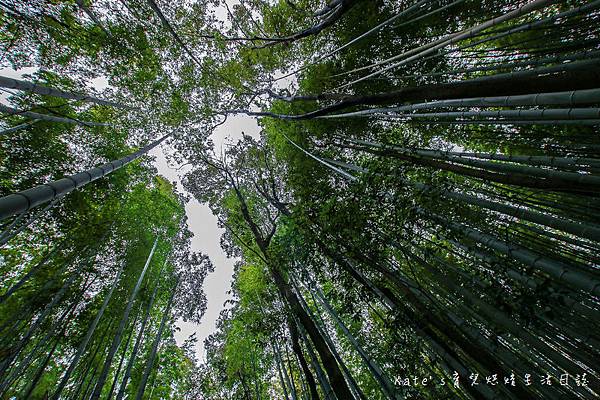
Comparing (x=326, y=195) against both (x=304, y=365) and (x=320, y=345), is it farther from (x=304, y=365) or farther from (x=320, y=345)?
(x=304, y=365)

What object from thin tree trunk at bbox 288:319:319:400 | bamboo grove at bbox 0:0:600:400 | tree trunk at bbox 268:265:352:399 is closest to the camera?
Answer: bamboo grove at bbox 0:0:600:400

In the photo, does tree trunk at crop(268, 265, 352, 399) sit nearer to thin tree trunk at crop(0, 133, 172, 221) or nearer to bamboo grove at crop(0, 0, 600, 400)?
bamboo grove at crop(0, 0, 600, 400)

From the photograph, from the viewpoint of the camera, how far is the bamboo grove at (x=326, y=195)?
2451mm

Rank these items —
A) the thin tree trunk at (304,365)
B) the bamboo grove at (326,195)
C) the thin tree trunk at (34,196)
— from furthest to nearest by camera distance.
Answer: the thin tree trunk at (304,365), the bamboo grove at (326,195), the thin tree trunk at (34,196)

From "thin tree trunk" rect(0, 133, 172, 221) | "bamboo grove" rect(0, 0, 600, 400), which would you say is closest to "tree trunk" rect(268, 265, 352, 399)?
"bamboo grove" rect(0, 0, 600, 400)

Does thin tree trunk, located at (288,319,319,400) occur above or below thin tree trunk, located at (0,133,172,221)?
below

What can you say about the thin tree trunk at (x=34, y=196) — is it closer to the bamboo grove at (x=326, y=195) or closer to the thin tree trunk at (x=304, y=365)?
the bamboo grove at (x=326, y=195)

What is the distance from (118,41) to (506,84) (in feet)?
20.0

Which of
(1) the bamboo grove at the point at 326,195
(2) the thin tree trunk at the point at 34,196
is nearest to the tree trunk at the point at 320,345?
(1) the bamboo grove at the point at 326,195

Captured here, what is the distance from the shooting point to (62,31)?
4.22 metres

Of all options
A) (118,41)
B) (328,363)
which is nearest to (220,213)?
(118,41)

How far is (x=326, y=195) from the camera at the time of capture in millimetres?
3758

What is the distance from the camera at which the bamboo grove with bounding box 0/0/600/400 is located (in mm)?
2451

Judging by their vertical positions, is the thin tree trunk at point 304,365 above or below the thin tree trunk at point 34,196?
below
